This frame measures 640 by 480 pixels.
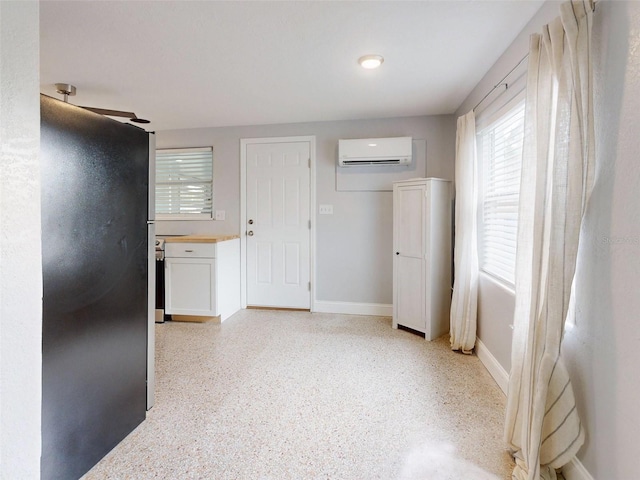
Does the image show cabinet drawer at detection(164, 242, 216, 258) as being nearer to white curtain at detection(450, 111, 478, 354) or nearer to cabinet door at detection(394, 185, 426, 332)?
cabinet door at detection(394, 185, 426, 332)

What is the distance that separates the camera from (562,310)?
129 cm

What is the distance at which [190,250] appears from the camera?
3.46 m

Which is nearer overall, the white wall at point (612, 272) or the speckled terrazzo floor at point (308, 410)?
the white wall at point (612, 272)

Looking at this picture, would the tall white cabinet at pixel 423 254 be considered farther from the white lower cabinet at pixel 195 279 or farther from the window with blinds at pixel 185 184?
the window with blinds at pixel 185 184

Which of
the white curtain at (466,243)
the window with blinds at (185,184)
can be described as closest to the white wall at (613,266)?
the white curtain at (466,243)

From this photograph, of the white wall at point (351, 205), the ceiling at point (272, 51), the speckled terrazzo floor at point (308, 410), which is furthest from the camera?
the white wall at point (351, 205)

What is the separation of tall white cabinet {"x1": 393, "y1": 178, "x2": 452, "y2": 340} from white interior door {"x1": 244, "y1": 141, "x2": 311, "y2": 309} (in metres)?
1.13

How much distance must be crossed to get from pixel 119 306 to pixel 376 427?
1.48m

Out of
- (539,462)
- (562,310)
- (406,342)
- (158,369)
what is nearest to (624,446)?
(539,462)

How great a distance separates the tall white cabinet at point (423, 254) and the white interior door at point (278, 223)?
1126mm

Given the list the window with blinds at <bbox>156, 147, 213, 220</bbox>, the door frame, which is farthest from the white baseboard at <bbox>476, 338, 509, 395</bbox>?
the window with blinds at <bbox>156, 147, 213, 220</bbox>

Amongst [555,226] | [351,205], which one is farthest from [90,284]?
[351,205]

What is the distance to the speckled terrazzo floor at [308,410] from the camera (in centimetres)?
151

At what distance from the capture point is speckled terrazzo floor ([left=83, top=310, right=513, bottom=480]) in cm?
151
